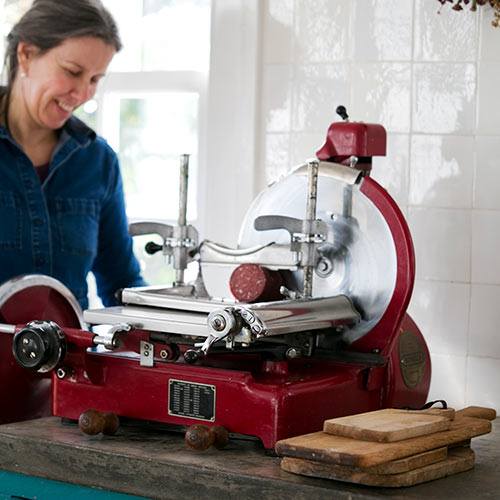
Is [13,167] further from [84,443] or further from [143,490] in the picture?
[143,490]

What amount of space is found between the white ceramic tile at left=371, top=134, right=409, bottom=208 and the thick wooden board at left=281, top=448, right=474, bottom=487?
1018 millimetres

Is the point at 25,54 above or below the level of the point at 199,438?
above

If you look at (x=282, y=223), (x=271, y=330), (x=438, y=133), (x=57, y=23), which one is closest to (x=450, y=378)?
(x=438, y=133)

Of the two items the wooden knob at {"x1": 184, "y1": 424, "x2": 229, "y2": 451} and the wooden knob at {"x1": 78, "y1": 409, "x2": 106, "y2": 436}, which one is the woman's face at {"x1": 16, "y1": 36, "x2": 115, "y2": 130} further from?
the wooden knob at {"x1": 184, "y1": 424, "x2": 229, "y2": 451}

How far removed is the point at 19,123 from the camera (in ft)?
8.57

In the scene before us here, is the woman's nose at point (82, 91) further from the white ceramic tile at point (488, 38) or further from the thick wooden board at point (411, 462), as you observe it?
the thick wooden board at point (411, 462)

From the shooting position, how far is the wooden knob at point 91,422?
6.35ft

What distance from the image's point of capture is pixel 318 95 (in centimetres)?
279

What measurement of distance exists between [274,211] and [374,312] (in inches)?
13.1

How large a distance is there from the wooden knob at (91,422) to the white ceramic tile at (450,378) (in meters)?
1.05

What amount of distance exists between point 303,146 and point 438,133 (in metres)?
0.39

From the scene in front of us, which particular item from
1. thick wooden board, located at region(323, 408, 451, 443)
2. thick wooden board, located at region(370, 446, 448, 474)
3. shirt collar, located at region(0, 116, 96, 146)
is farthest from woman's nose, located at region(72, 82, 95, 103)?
thick wooden board, located at region(370, 446, 448, 474)

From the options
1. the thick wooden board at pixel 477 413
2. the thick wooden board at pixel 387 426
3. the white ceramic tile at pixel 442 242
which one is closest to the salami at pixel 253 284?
the thick wooden board at pixel 387 426

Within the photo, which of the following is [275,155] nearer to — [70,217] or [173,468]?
[70,217]
